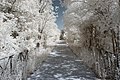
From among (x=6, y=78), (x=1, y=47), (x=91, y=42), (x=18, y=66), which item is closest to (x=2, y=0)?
(x=1, y=47)

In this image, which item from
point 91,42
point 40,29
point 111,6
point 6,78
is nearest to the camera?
point 6,78

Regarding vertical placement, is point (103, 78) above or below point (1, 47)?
below

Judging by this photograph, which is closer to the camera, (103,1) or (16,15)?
(103,1)

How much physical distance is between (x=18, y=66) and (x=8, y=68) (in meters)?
1.15

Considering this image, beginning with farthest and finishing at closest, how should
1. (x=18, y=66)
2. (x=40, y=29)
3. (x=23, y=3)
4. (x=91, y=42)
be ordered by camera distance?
(x=40, y=29), (x=91, y=42), (x=23, y=3), (x=18, y=66)

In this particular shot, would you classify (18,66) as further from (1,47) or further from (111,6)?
(111,6)

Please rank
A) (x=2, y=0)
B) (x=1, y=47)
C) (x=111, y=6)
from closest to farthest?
(x=1, y=47), (x=111, y=6), (x=2, y=0)

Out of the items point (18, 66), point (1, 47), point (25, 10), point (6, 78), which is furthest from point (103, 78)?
point (25, 10)

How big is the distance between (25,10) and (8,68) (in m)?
7.93

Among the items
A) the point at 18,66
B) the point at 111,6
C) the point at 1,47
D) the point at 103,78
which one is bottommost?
the point at 103,78

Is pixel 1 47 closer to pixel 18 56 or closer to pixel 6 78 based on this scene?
pixel 18 56

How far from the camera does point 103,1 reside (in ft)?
40.9

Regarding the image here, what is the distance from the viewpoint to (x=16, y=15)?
1563cm

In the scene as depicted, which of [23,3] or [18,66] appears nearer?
[18,66]
